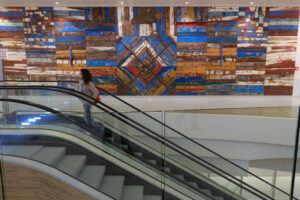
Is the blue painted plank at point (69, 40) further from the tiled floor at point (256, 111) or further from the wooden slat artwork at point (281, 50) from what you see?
the tiled floor at point (256, 111)

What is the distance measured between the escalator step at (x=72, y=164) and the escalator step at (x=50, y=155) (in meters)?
0.06

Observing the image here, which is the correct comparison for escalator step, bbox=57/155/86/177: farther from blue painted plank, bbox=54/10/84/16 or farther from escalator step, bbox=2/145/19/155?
blue painted plank, bbox=54/10/84/16

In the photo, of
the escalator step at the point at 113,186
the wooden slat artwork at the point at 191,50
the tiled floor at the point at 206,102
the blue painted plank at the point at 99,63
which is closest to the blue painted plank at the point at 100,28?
the blue painted plank at the point at 99,63

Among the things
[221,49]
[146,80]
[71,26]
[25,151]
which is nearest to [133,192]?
[25,151]

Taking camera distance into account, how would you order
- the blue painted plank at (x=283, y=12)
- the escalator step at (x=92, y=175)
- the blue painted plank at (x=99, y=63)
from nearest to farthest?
the escalator step at (x=92, y=175) → the blue painted plank at (x=283, y=12) → the blue painted plank at (x=99, y=63)

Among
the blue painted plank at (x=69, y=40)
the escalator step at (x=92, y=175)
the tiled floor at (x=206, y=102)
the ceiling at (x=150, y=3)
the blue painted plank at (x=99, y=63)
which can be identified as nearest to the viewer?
the escalator step at (x=92, y=175)

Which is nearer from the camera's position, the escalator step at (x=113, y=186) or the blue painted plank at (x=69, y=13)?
the escalator step at (x=113, y=186)

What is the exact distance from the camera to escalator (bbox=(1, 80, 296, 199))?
7.59 ft

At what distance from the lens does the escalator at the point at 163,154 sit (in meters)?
2.31

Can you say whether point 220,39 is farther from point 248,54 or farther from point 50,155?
point 50,155

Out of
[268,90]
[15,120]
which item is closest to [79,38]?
[15,120]

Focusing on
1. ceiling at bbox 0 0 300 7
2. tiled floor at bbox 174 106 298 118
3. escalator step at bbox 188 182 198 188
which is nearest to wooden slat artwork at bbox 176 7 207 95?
ceiling at bbox 0 0 300 7

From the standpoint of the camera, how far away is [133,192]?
2.42 meters

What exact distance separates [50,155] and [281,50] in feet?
29.0
